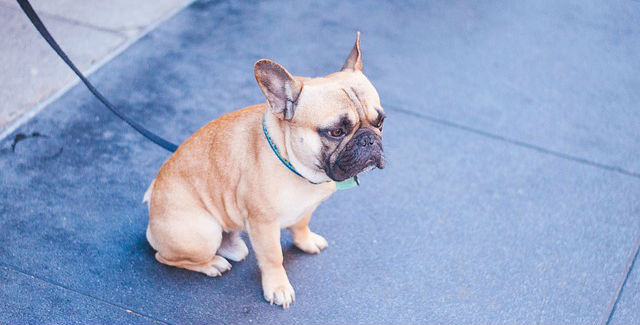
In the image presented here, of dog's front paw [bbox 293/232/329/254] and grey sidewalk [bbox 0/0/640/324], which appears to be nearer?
grey sidewalk [bbox 0/0/640/324]

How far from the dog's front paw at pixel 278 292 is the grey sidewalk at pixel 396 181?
3.3 inches

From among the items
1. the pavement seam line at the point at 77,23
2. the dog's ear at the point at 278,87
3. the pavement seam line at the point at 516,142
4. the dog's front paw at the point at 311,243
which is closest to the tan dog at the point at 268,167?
→ the dog's ear at the point at 278,87

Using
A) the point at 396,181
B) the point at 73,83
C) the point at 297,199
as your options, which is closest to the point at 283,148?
the point at 297,199

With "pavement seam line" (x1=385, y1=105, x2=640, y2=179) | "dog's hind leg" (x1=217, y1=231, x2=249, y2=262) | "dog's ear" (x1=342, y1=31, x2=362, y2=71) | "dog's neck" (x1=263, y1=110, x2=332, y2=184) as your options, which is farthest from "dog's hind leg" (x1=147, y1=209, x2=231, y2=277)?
"pavement seam line" (x1=385, y1=105, x2=640, y2=179)

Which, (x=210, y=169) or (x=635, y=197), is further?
(x=635, y=197)

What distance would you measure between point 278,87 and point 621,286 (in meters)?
2.41

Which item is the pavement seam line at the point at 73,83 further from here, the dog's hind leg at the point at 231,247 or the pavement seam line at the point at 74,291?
the dog's hind leg at the point at 231,247

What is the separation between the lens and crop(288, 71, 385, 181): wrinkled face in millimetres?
2643

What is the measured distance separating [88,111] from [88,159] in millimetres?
616

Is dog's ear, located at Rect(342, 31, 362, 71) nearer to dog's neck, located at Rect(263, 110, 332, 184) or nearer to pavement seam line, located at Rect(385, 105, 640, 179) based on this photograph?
dog's neck, located at Rect(263, 110, 332, 184)

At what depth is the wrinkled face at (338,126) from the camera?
8.67ft

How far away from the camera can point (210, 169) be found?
3.10 metres

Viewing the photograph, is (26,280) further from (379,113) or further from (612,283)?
(612,283)

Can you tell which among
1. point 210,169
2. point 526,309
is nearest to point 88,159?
point 210,169
